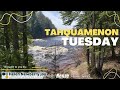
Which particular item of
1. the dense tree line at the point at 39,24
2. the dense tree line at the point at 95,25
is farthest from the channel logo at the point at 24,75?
the dense tree line at the point at 95,25

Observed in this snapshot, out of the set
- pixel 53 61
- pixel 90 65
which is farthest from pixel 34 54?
pixel 90 65

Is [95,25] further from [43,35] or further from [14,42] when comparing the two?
[14,42]

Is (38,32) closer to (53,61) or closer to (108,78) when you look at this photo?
(53,61)

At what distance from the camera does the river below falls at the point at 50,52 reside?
6.41m

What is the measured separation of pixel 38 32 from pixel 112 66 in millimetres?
993

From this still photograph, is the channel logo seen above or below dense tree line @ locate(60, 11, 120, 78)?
below

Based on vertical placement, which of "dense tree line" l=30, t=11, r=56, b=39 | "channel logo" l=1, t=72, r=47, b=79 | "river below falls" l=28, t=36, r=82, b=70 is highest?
"dense tree line" l=30, t=11, r=56, b=39

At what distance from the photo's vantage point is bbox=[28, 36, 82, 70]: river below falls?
6414 mm

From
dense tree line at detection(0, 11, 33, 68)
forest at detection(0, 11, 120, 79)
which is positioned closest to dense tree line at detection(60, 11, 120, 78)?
forest at detection(0, 11, 120, 79)

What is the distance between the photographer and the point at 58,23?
6402 millimetres

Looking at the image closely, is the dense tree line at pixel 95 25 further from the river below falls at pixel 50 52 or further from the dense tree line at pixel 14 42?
the dense tree line at pixel 14 42

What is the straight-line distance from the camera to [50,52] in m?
6.44

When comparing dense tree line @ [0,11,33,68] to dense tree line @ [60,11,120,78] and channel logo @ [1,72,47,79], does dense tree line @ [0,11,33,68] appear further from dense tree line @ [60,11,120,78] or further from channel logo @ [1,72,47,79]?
dense tree line @ [60,11,120,78]

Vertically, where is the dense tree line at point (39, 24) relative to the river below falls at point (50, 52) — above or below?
above
